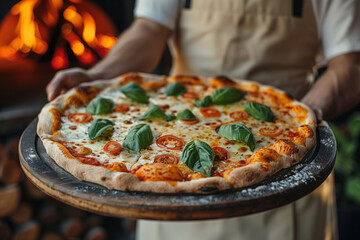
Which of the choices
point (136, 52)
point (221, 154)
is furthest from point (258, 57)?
point (221, 154)

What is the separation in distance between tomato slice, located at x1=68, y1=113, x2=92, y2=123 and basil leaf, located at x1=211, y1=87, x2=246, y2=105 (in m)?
0.53

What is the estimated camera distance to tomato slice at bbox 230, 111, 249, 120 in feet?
5.16

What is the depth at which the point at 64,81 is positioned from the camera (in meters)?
1.70

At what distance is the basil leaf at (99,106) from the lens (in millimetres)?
1555

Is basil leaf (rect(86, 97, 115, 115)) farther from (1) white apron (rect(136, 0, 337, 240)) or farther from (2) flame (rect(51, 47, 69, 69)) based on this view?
(2) flame (rect(51, 47, 69, 69))

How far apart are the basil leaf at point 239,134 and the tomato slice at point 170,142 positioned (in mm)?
159

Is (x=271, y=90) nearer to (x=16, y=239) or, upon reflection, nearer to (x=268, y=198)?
(x=268, y=198)

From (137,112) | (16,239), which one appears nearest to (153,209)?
(137,112)

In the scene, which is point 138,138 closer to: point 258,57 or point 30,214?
point 258,57

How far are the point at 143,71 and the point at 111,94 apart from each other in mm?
434

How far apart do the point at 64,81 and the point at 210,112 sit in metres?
0.65

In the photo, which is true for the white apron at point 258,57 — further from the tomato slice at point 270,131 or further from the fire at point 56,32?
the fire at point 56,32

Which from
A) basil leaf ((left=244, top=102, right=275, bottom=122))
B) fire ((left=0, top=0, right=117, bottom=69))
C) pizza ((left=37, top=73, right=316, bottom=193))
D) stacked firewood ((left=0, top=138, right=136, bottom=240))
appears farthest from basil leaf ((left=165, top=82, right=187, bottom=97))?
fire ((left=0, top=0, right=117, bottom=69))

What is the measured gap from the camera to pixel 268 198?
107cm
